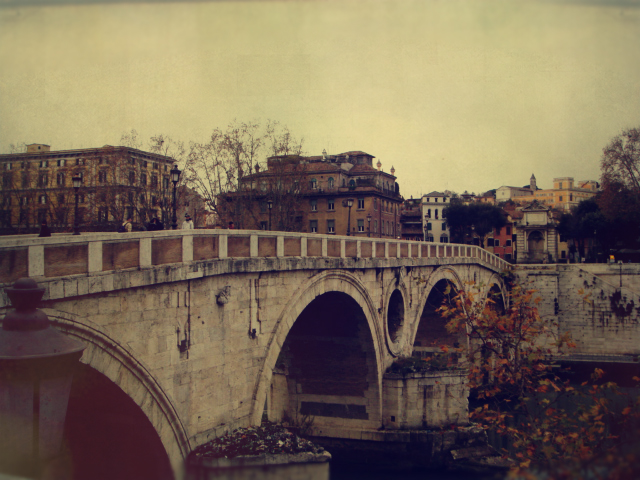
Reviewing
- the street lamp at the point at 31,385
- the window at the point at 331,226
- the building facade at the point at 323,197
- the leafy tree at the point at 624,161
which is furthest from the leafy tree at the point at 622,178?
the street lamp at the point at 31,385

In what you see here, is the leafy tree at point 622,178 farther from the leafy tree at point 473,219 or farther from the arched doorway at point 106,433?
the arched doorway at point 106,433

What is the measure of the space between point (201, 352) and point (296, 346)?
33.2ft

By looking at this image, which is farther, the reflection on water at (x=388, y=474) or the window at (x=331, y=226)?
the window at (x=331, y=226)

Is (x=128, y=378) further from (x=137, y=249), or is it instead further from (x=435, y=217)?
(x=435, y=217)

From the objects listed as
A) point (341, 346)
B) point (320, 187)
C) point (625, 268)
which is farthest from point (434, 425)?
point (320, 187)

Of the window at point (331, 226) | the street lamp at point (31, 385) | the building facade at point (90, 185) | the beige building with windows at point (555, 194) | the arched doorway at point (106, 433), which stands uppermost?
the beige building with windows at point (555, 194)

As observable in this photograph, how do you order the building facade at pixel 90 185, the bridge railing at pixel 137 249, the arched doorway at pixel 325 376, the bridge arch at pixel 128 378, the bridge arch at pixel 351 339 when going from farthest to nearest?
the building facade at pixel 90 185 → the arched doorway at pixel 325 376 → the bridge arch at pixel 351 339 → the bridge arch at pixel 128 378 → the bridge railing at pixel 137 249

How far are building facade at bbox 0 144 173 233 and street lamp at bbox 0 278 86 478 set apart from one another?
2528 cm

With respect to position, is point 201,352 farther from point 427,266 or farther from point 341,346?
point 427,266

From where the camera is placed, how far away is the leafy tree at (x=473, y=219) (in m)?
59.1

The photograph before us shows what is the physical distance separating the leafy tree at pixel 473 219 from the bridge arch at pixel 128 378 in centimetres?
5412

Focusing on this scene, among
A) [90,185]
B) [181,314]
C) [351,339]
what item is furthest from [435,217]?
[181,314]

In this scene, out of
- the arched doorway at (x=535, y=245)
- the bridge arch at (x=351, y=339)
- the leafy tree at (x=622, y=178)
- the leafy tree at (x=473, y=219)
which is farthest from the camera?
the leafy tree at (x=473, y=219)

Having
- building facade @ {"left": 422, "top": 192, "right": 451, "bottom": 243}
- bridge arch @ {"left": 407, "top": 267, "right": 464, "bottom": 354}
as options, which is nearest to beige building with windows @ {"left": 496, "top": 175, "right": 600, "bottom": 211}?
building facade @ {"left": 422, "top": 192, "right": 451, "bottom": 243}
